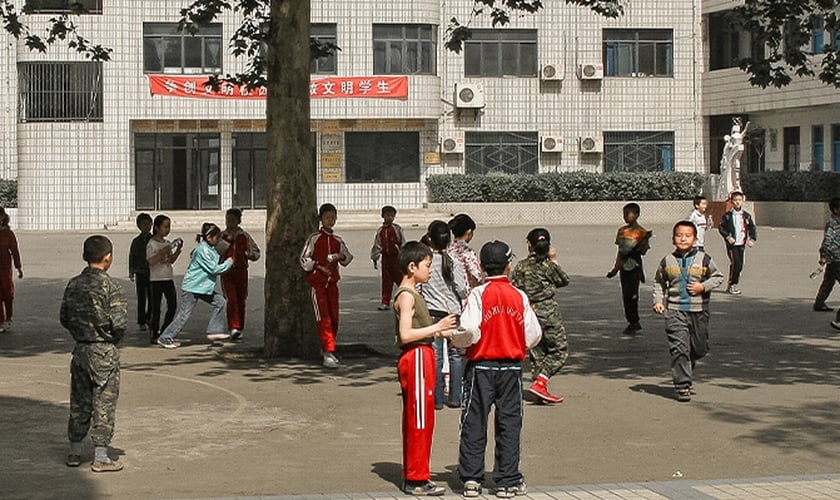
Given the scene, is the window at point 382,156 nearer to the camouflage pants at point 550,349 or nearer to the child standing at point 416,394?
the camouflage pants at point 550,349

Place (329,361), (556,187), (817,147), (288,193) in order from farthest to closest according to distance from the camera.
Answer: (556,187) → (817,147) → (288,193) → (329,361)

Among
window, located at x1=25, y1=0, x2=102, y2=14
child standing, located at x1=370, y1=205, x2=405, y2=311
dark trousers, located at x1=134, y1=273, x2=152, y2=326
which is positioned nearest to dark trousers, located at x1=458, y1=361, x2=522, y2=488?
dark trousers, located at x1=134, y1=273, x2=152, y2=326

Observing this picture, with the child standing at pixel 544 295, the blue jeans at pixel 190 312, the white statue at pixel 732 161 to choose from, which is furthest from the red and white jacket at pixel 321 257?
the white statue at pixel 732 161

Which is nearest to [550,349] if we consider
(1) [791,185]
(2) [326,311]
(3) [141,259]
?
(2) [326,311]

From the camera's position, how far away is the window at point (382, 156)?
45.9m

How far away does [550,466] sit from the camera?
32.5 ft

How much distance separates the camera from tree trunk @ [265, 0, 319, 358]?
15.9m

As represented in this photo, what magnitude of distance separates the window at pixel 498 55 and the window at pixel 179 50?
26.5 ft

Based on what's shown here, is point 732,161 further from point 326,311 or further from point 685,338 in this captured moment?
point 685,338

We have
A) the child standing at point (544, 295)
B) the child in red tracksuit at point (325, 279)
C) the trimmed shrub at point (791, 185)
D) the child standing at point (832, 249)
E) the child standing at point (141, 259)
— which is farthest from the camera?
the trimmed shrub at point (791, 185)

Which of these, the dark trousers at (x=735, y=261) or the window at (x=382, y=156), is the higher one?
the window at (x=382, y=156)

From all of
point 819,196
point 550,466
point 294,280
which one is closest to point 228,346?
point 294,280

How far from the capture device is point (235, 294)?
17797mm

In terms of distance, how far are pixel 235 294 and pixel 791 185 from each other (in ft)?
89.4
